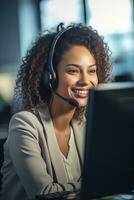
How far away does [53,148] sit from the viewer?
4.85 feet

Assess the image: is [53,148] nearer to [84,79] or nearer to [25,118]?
[25,118]

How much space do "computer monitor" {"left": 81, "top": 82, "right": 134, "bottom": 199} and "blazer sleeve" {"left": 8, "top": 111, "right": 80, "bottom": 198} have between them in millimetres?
310

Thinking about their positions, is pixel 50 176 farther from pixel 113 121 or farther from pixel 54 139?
pixel 113 121

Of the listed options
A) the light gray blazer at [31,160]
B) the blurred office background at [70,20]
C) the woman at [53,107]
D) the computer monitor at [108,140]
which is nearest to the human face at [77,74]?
the woman at [53,107]

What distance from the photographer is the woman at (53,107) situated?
1420mm

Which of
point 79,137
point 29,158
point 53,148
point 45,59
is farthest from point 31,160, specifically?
point 45,59

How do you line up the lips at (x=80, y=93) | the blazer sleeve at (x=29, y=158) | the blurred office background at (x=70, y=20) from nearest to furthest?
the blazer sleeve at (x=29, y=158)
the lips at (x=80, y=93)
the blurred office background at (x=70, y=20)

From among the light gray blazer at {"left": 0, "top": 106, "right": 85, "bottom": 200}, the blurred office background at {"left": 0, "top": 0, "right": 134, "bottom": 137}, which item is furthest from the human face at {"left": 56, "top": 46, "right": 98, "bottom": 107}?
the blurred office background at {"left": 0, "top": 0, "right": 134, "bottom": 137}

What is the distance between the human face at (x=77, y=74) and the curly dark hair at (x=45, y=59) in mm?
26

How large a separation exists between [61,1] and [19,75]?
15.9 feet

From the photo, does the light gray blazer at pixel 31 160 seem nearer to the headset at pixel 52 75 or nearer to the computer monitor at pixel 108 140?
the headset at pixel 52 75

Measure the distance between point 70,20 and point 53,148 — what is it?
191 inches

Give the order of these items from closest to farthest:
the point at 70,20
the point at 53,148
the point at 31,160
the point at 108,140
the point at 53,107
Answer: the point at 108,140 → the point at 31,160 → the point at 53,148 → the point at 53,107 → the point at 70,20

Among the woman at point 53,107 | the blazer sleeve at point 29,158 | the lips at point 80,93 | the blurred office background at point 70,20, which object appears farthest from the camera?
the blurred office background at point 70,20
